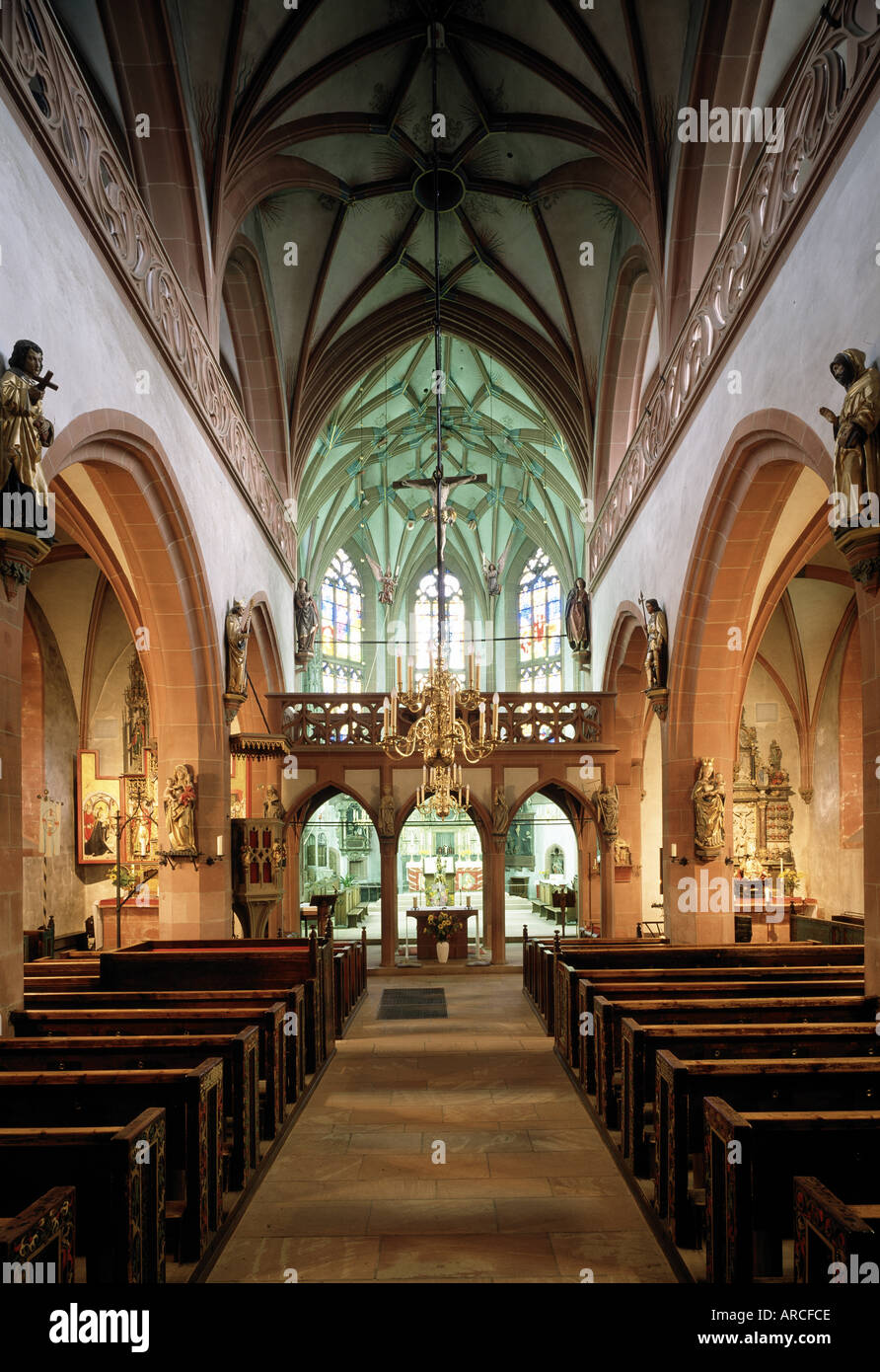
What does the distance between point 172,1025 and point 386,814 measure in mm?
12465

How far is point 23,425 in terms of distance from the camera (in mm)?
6418

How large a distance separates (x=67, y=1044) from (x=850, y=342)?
7.03 metres

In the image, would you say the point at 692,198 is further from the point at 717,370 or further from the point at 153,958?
the point at 153,958

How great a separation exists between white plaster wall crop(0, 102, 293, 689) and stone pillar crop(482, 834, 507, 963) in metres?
8.05

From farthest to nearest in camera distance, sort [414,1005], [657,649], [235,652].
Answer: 1. [414,1005]
2. [235,652]
3. [657,649]

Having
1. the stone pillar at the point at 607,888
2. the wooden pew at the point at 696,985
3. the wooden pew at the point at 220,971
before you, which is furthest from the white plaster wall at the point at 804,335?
the stone pillar at the point at 607,888

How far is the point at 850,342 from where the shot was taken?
7371mm

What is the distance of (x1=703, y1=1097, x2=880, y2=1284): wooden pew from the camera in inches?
152

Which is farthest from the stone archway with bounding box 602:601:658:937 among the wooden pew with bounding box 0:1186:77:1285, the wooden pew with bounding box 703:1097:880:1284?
the wooden pew with bounding box 0:1186:77:1285

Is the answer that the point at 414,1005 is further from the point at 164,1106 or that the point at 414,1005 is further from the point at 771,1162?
the point at 771,1162

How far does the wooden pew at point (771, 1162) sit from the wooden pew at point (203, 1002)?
3893 millimetres

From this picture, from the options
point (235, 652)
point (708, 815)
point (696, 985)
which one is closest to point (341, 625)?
point (235, 652)

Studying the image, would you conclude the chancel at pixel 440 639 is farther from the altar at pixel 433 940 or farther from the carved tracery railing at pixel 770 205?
the altar at pixel 433 940
